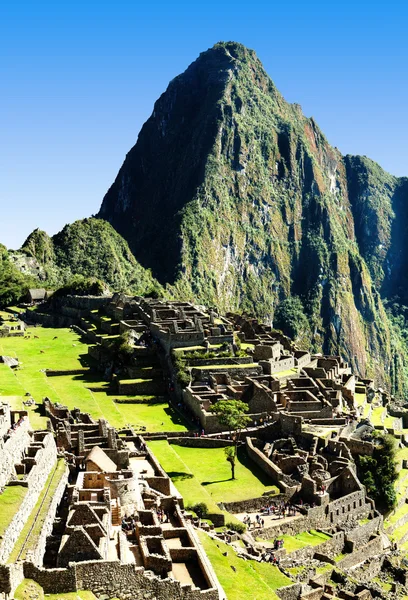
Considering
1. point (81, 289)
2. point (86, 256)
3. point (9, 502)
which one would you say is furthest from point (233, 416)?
point (86, 256)

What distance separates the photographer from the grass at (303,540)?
121 ft

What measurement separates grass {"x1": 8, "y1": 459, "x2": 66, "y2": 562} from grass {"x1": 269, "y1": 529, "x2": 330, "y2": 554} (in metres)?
14.2

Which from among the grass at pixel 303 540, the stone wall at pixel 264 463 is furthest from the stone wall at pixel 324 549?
the stone wall at pixel 264 463

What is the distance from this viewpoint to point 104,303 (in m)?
90.2

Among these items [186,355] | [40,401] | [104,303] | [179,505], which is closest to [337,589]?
[179,505]

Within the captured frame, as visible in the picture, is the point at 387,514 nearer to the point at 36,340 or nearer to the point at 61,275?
the point at 36,340

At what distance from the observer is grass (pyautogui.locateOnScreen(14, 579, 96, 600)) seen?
2013cm

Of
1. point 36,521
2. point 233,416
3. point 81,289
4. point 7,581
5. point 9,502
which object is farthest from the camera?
point 81,289

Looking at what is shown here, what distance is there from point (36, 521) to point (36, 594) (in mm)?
3881

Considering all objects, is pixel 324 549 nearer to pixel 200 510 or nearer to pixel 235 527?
pixel 235 527

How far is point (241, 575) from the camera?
2991cm

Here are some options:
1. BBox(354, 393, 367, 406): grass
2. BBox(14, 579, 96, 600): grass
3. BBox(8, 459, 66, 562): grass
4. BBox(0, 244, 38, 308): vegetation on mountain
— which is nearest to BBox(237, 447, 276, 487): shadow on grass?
BBox(8, 459, 66, 562): grass

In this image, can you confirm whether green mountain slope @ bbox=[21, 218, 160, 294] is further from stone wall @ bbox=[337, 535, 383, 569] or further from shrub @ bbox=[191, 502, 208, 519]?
shrub @ bbox=[191, 502, 208, 519]

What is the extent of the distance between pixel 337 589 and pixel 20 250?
11568 centimetres
